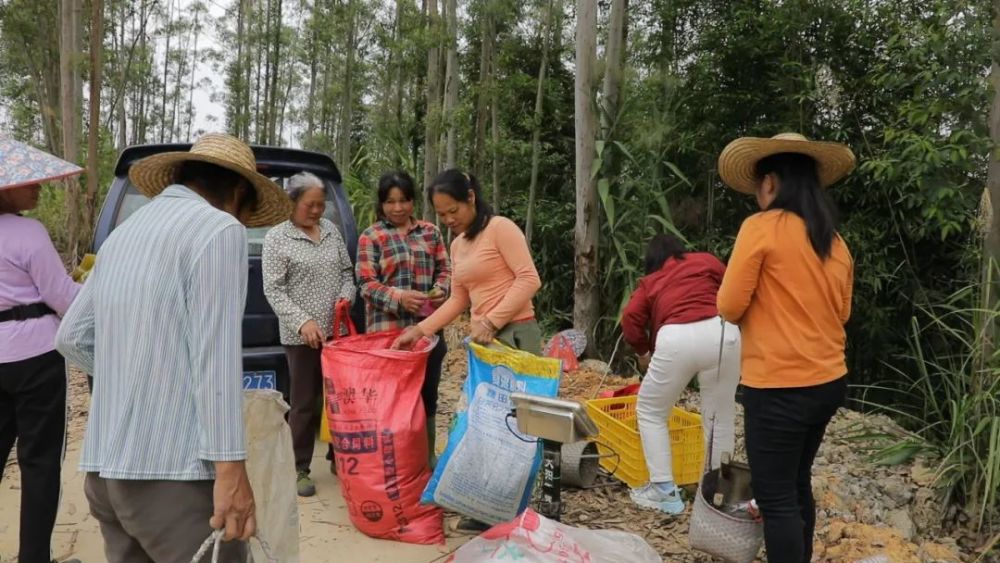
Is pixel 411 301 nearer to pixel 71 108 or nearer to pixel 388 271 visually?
pixel 388 271

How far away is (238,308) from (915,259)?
7.04 metres

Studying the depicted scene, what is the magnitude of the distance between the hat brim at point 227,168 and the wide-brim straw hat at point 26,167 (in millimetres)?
693

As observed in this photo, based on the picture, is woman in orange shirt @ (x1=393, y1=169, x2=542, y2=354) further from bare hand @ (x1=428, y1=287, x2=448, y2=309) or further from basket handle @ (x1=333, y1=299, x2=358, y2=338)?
basket handle @ (x1=333, y1=299, x2=358, y2=338)

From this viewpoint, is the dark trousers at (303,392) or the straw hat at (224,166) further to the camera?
the dark trousers at (303,392)

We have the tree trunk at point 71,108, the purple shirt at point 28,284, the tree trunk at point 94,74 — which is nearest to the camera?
the purple shirt at point 28,284

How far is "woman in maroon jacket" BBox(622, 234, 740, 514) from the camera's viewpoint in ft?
10.6

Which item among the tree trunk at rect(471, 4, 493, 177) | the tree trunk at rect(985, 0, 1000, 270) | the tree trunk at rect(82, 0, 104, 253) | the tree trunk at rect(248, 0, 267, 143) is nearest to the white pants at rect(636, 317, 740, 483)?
the tree trunk at rect(985, 0, 1000, 270)

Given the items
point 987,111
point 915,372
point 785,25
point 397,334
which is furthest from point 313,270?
point 915,372

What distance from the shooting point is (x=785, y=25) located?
7.03 meters

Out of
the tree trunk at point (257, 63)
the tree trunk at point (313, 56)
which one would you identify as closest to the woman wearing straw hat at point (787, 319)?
the tree trunk at point (313, 56)

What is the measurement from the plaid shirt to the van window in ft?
1.33

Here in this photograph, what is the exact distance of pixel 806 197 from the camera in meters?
2.22

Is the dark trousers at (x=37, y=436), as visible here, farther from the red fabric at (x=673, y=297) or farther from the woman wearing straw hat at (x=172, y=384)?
the red fabric at (x=673, y=297)

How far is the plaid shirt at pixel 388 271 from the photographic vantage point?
10.8ft
